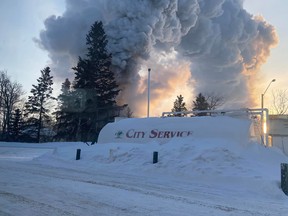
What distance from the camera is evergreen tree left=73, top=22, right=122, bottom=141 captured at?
136ft

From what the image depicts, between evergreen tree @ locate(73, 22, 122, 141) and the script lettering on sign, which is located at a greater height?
evergreen tree @ locate(73, 22, 122, 141)

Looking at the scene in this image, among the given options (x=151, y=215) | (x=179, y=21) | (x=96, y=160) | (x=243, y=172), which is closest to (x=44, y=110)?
(x=179, y=21)

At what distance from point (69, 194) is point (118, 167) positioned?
678 cm

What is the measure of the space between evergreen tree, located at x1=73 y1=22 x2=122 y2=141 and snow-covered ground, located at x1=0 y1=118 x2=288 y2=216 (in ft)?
79.9

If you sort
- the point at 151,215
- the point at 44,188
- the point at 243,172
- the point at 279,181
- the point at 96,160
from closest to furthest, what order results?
the point at 151,215, the point at 44,188, the point at 279,181, the point at 243,172, the point at 96,160

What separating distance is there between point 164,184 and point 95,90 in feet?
110

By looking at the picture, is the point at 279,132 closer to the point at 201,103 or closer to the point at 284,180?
the point at 284,180

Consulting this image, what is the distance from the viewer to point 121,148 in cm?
1641

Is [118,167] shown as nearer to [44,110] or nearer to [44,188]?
[44,188]

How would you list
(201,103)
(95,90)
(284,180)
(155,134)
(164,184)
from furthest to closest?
(201,103) < (95,90) < (155,134) < (164,184) < (284,180)

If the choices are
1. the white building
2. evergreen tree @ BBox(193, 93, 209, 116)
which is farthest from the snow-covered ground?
evergreen tree @ BBox(193, 93, 209, 116)

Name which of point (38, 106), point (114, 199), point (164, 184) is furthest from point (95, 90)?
point (114, 199)

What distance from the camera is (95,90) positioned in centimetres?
4272

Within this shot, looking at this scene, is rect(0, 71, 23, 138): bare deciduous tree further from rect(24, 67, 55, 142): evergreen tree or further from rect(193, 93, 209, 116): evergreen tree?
rect(193, 93, 209, 116): evergreen tree
